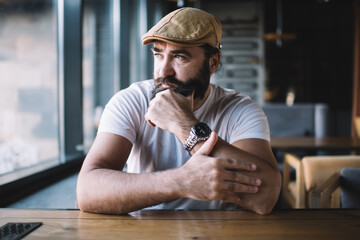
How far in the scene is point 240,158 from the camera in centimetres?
112

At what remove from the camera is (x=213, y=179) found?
→ 3.38 feet

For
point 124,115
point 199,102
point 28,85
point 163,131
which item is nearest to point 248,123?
point 199,102

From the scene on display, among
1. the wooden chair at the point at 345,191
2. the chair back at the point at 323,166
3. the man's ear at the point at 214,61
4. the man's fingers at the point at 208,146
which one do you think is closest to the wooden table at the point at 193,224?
the man's fingers at the point at 208,146

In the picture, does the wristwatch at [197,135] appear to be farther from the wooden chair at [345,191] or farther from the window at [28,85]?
the window at [28,85]

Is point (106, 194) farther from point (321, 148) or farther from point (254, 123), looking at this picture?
point (321, 148)

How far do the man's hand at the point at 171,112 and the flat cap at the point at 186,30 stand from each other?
0.22 m

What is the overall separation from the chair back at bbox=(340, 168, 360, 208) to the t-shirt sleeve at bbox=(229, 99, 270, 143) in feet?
1.88

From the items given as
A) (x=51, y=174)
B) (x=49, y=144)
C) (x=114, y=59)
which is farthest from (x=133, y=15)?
(x=51, y=174)

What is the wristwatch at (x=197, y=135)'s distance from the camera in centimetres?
121

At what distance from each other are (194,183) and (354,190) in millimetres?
994

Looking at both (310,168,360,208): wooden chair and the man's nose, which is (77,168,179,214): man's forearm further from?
(310,168,360,208): wooden chair

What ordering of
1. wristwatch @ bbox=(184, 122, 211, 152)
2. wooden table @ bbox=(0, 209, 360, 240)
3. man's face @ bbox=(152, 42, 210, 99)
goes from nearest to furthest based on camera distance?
wooden table @ bbox=(0, 209, 360, 240) < wristwatch @ bbox=(184, 122, 211, 152) < man's face @ bbox=(152, 42, 210, 99)

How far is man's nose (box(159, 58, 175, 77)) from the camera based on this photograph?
1456 mm

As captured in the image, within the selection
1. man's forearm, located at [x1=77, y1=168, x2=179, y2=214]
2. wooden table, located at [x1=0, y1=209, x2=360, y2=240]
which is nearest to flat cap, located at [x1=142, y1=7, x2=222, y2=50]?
man's forearm, located at [x1=77, y1=168, x2=179, y2=214]
